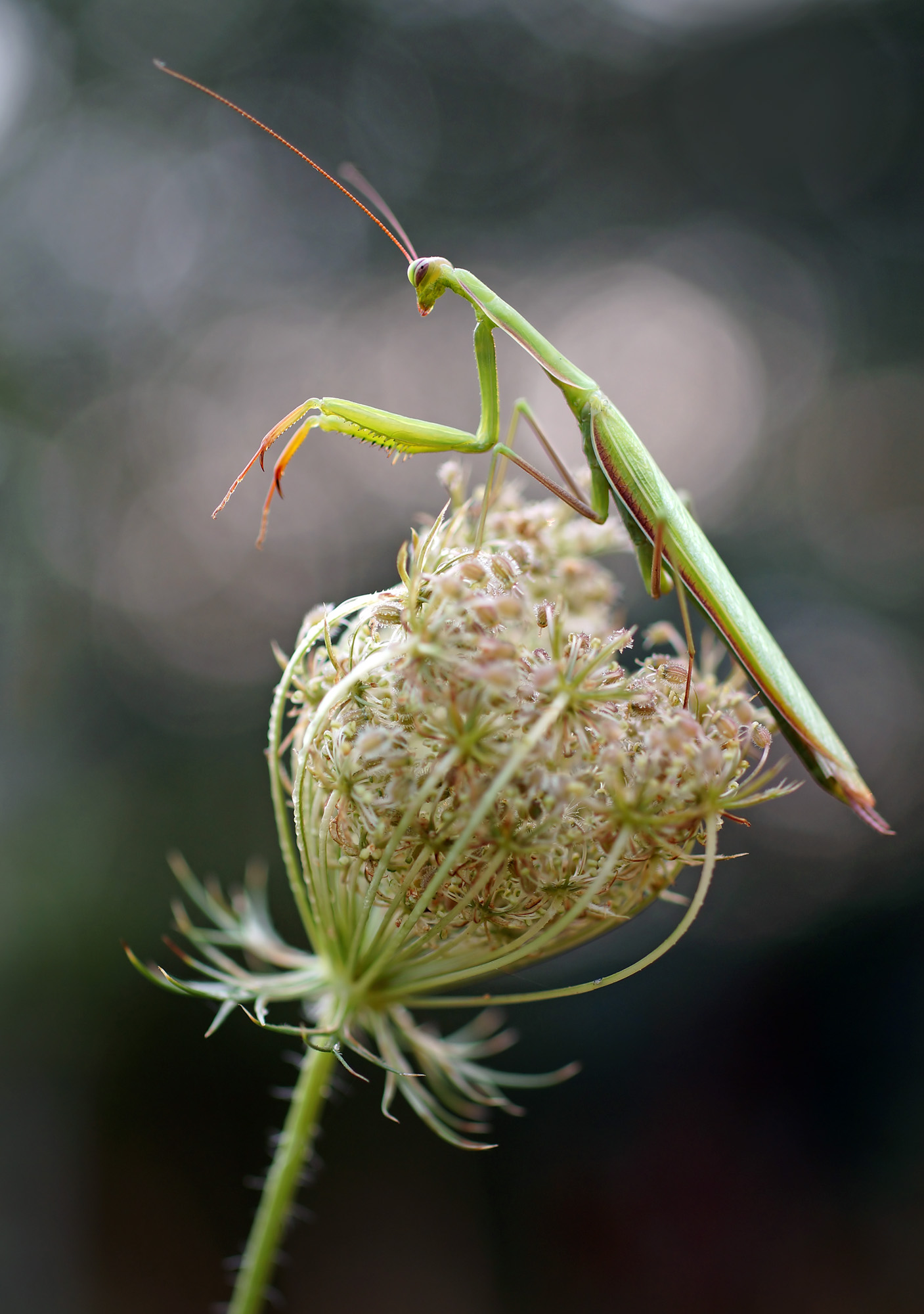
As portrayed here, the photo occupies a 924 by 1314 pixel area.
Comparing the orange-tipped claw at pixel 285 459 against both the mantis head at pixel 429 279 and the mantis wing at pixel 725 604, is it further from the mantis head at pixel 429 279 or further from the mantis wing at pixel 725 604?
the mantis wing at pixel 725 604

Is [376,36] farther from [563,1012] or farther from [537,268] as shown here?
[563,1012]

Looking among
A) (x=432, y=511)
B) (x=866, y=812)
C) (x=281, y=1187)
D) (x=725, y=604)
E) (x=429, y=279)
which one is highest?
(x=432, y=511)

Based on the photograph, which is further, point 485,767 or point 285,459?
point 285,459

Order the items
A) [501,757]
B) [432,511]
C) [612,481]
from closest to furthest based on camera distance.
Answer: [501,757]
[612,481]
[432,511]

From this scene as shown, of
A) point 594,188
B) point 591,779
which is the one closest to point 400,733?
point 591,779

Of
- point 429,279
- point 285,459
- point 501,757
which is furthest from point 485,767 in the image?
point 429,279

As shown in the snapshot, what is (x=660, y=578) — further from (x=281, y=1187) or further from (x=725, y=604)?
(x=281, y=1187)
